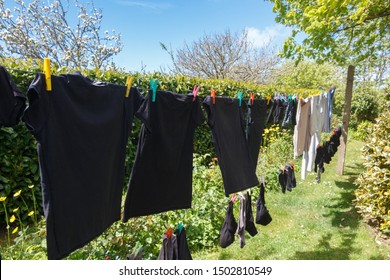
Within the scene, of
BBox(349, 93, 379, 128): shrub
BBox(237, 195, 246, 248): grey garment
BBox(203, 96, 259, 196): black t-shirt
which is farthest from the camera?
BBox(349, 93, 379, 128): shrub

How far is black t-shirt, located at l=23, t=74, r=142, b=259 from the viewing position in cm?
144

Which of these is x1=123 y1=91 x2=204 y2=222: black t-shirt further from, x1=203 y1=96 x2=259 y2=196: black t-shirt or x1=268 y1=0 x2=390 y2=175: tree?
x1=268 y1=0 x2=390 y2=175: tree

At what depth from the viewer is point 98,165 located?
1711 mm

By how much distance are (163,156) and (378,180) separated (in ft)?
13.0

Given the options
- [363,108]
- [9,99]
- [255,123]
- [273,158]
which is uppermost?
[363,108]

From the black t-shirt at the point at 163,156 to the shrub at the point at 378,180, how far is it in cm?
339

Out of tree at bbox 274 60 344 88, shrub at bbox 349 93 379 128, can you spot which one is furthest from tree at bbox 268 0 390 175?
tree at bbox 274 60 344 88

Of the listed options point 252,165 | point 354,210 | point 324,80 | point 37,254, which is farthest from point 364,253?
point 324,80

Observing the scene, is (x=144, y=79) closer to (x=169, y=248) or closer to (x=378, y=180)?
(x=169, y=248)

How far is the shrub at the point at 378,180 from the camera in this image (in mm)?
4078

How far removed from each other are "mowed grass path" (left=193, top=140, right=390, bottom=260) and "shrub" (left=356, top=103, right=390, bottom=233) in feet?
1.15


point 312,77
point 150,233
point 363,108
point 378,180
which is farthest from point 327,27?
point 312,77

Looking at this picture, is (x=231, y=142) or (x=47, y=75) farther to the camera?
(x=231, y=142)

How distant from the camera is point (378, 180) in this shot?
4.19 metres
